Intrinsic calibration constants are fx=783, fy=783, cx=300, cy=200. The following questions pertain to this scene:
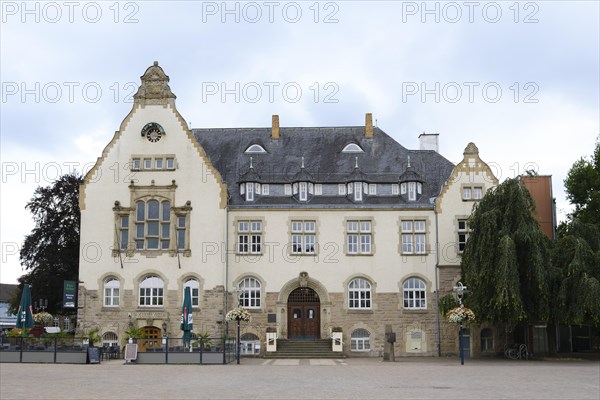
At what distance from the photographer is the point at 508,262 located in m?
34.0

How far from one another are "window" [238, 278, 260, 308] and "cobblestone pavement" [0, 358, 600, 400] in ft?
33.0

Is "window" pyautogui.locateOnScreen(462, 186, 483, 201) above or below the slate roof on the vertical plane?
below

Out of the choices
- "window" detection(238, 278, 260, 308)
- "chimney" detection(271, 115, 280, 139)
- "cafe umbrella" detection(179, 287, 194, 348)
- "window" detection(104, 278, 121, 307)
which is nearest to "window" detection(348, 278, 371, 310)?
"window" detection(238, 278, 260, 308)

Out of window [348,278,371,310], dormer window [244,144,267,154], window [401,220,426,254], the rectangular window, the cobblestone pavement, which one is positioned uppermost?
dormer window [244,144,267,154]

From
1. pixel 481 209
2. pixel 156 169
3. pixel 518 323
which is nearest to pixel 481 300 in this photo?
pixel 518 323

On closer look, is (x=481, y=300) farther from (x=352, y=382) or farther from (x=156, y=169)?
(x=156, y=169)

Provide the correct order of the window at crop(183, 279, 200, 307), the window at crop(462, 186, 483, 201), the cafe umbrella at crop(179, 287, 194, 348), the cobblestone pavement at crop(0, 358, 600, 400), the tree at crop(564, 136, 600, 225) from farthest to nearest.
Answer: the tree at crop(564, 136, 600, 225) → the window at crop(462, 186, 483, 201) → the window at crop(183, 279, 200, 307) → the cafe umbrella at crop(179, 287, 194, 348) → the cobblestone pavement at crop(0, 358, 600, 400)

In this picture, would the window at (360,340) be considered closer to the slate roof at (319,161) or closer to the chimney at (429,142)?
the slate roof at (319,161)

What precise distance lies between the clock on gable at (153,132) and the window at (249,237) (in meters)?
6.21

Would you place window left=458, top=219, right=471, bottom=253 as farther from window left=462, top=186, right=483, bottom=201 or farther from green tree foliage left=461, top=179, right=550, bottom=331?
green tree foliage left=461, top=179, right=550, bottom=331

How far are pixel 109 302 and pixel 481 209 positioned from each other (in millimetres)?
19297

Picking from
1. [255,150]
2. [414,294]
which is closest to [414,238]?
[414,294]

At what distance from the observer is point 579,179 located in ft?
155

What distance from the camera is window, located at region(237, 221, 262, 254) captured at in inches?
1618
